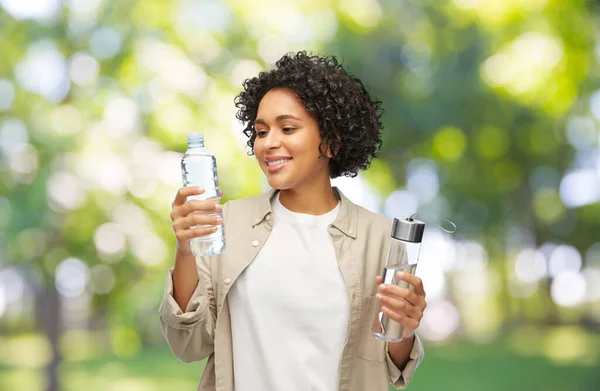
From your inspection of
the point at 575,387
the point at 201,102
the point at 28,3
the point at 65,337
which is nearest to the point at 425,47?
the point at 201,102

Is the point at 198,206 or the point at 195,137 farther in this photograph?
the point at 195,137

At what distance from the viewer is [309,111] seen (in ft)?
5.12

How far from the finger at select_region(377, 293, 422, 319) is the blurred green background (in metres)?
3.59

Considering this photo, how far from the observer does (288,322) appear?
1490 mm

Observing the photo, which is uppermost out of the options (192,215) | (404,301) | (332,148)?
(332,148)

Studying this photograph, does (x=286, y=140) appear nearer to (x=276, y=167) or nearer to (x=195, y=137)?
(x=276, y=167)

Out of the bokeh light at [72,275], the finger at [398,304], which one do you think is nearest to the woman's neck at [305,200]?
the finger at [398,304]

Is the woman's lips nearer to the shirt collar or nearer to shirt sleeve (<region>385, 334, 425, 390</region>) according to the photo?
the shirt collar

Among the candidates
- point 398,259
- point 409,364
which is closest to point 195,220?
point 398,259

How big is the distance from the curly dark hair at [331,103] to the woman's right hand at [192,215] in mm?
368

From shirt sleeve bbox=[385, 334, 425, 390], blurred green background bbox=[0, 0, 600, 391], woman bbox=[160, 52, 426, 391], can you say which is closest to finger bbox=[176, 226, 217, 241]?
woman bbox=[160, 52, 426, 391]

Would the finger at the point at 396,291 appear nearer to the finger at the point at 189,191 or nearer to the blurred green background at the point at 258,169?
the finger at the point at 189,191

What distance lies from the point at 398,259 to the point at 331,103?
0.37 m

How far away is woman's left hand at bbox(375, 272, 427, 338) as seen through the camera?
1.35m
